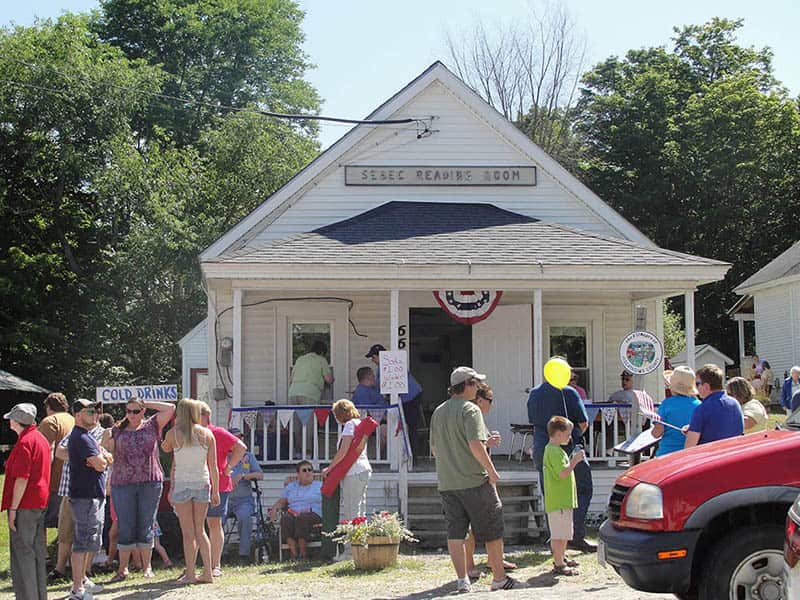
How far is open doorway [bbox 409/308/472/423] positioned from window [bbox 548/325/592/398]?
1411mm

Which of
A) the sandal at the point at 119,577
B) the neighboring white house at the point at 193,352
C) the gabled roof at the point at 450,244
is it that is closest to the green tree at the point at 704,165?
the neighboring white house at the point at 193,352

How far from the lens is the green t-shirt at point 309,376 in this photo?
47.5 ft

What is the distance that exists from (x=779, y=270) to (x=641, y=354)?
21.9m

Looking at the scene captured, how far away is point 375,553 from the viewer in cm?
972

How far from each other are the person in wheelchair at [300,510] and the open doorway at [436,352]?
5347 millimetres

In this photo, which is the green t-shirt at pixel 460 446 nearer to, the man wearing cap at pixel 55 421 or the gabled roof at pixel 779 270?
the man wearing cap at pixel 55 421

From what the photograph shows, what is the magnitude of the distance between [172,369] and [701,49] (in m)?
26.7

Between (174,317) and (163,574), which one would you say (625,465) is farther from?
(174,317)

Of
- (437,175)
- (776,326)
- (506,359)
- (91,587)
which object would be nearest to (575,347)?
(506,359)

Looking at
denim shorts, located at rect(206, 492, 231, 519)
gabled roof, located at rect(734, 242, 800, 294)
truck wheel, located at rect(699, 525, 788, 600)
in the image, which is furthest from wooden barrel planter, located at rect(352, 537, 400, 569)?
gabled roof, located at rect(734, 242, 800, 294)

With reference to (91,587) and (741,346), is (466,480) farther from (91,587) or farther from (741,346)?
(741,346)

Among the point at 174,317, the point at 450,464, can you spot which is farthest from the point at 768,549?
the point at 174,317

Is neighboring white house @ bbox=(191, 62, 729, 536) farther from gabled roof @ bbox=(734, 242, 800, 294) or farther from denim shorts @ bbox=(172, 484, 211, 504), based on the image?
gabled roof @ bbox=(734, 242, 800, 294)

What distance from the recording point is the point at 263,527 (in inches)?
461
